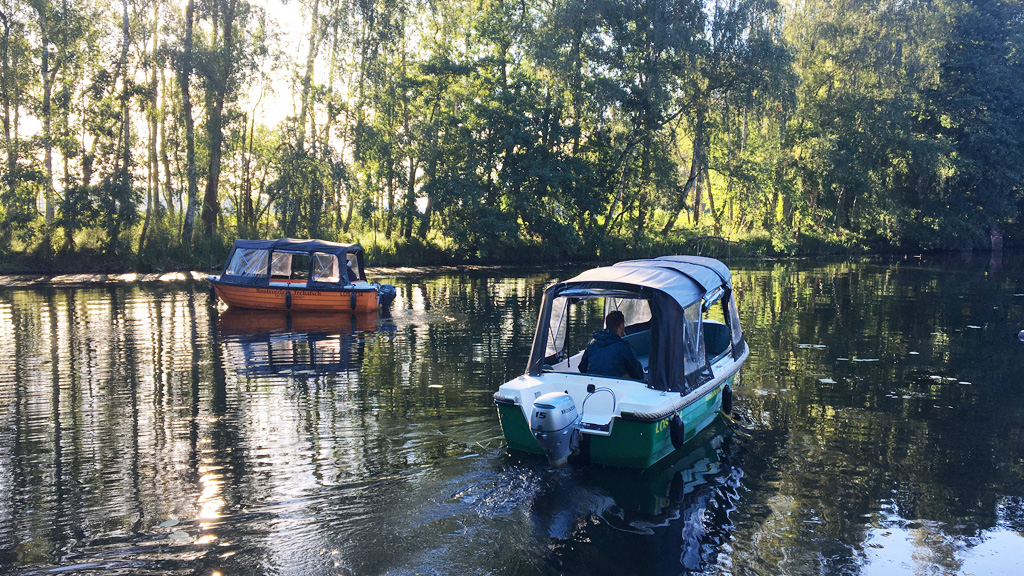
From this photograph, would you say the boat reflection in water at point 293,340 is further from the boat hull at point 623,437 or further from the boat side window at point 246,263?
the boat hull at point 623,437

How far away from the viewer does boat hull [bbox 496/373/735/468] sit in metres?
8.01

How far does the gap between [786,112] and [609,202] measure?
1135 centimetres

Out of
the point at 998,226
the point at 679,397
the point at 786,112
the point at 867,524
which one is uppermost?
the point at 786,112

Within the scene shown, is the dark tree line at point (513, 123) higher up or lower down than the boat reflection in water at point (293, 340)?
higher up

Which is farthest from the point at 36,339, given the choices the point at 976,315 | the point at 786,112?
the point at 786,112

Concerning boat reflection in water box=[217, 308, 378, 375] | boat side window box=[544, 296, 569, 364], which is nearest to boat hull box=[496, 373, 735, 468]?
boat side window box=[544, 296, 569, 364]

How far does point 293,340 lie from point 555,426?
37.8 ft

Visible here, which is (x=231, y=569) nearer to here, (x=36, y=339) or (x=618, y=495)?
(x=618, y=495)

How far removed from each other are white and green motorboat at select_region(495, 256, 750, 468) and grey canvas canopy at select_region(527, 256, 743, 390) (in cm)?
1

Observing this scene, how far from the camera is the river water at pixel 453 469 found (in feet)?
21.4

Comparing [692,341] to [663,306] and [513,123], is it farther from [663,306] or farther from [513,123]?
[513,123]

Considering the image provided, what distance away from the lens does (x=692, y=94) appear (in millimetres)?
41875

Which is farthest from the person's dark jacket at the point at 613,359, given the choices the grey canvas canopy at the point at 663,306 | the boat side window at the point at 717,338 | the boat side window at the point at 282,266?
the boat side window at the point at 282,266

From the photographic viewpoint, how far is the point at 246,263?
909 inches
